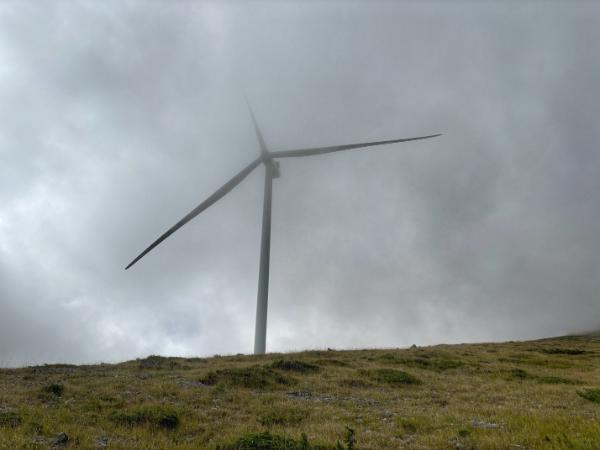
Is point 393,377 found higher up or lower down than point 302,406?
higher up

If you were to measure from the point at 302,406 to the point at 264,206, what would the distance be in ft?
115

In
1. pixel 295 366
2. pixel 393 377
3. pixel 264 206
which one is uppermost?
pixel 264 206

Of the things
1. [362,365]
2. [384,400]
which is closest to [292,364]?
[362,365]

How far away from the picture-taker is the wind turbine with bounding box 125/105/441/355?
45.3m

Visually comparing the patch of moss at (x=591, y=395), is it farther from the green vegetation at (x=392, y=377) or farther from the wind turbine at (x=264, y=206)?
the wind turbine at (x=264, y=206)

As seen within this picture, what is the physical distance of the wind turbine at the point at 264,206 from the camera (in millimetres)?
45312

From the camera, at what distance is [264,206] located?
52.6 metres

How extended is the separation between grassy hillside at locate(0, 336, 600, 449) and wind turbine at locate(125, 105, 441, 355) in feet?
36.5

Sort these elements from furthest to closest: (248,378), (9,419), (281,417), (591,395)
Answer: (248,378), (591,395), (281,417), (9,419)

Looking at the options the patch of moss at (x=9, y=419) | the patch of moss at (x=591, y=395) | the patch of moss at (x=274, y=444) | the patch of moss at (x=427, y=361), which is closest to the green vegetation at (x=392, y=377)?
the patch of moss at (x=427, y=361)

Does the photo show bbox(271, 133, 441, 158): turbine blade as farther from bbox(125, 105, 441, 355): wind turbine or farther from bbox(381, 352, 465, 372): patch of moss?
bbox(381, 352, 465, 372): patch of moss

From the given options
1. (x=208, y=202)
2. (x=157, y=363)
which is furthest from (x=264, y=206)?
(x=157, y=363)

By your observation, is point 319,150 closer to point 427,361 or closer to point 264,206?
point 264,206

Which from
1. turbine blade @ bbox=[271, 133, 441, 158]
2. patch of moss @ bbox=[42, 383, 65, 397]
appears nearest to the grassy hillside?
patch of moss @ bbox=[42, 383, 65, 397]
